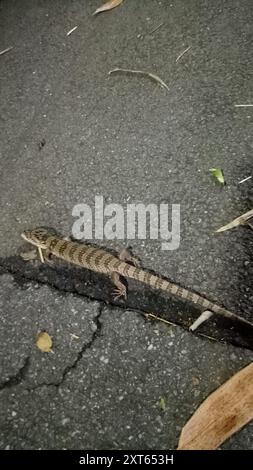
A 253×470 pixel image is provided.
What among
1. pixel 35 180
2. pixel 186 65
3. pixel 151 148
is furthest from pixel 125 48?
pixel 35 180

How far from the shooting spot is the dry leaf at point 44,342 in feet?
12.3

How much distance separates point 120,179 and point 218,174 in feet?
3.43

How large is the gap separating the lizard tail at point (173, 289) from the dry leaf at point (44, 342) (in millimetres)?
896

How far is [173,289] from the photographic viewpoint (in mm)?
Result: 3785

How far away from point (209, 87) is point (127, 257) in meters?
2.34

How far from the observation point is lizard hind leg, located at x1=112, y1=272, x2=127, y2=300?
13.0 ft

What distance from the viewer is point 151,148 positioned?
15.9 feet

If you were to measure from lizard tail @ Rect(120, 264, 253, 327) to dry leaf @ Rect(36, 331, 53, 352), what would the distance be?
0.90 m

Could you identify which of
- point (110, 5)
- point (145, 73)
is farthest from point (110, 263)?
point (110, 5)

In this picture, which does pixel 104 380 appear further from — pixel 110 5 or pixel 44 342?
pixel 110 5

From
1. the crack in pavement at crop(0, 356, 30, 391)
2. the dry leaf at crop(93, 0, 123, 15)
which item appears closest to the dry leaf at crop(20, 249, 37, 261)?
the crack in pavement at crop(0, 356, 30, 391)

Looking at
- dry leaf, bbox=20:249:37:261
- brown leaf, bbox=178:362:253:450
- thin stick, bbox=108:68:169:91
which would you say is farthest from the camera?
thin stick, bbox=108:68:169:91

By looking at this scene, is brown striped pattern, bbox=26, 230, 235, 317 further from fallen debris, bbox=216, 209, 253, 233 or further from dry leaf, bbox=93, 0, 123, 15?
dry leaf, bbox=93, 0, 123, 15
